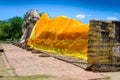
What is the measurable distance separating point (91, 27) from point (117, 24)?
0.78 m

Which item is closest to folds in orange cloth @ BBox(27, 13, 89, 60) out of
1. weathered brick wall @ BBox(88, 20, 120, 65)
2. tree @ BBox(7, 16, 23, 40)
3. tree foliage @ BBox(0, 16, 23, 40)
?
weathered brick wall @ BBox(88, 20, 120, 65)

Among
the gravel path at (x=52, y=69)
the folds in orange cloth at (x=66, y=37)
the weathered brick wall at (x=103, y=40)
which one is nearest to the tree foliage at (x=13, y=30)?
the folds in orange cloth at (x=66, y=37)

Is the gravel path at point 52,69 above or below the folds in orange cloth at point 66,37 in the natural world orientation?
below

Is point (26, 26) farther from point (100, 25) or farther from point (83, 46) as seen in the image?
point (100, 25)

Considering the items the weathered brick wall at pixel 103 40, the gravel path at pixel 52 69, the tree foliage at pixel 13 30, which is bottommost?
the gravel path at pixel 52 69

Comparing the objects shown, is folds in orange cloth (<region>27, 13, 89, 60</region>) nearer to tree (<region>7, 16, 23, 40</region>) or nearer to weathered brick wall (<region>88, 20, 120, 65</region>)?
weathered brick wall (<region>88, 20, 120, 65</region>)

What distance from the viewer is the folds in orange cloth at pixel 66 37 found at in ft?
53.3

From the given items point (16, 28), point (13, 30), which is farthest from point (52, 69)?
point (13, 30)

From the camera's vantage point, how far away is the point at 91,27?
9.77m

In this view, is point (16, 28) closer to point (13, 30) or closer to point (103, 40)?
point (13, 30)

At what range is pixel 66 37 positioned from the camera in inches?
719

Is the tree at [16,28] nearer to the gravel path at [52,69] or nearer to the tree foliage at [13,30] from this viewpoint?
the tree foliage at [13,30]

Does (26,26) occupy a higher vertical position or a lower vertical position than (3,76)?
higher

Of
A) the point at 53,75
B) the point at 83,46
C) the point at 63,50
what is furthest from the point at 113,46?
the point at 63,50
